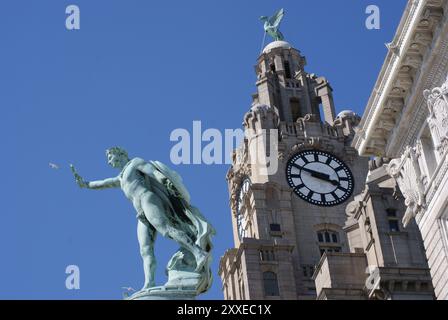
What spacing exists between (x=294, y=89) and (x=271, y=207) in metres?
18.2

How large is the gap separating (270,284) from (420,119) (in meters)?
47.6

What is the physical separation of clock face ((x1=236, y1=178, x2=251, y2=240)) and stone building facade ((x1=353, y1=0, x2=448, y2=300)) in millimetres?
53903

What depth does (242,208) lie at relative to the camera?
9788 centimetres

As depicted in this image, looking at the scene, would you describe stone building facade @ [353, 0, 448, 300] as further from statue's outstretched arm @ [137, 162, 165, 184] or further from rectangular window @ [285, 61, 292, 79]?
rectangular window @ [285, 61, 292, 79]

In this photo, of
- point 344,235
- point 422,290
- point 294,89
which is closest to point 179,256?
point 422,290

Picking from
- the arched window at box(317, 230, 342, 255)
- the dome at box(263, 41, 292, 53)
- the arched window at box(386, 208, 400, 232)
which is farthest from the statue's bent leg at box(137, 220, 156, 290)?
the dome at box(263, 41, 292, 53)

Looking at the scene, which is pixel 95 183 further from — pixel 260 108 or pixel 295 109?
pixel 295 109

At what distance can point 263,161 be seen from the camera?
322 ft

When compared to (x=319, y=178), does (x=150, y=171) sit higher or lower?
lower

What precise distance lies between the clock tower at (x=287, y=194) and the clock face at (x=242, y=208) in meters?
0.09

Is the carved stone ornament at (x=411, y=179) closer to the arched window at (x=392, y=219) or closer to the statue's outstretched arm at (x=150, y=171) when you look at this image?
the statue's outstretched arm at (x=150, y=171)

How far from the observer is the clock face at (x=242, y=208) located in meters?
97.9

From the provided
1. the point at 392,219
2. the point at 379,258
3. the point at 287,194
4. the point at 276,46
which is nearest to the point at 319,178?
the point at 287,194

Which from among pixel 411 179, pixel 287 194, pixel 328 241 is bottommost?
pixel 411 179
